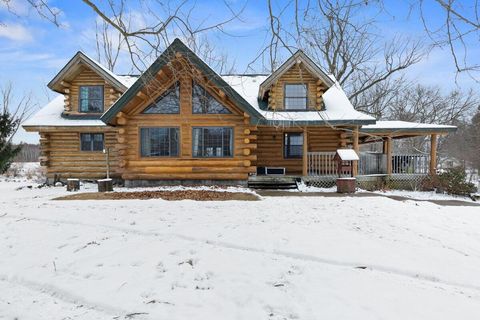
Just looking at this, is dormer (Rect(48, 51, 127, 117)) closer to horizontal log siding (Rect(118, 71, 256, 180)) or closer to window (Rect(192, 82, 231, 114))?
horizontal log siding (Rect(118, 71, 256, 180))

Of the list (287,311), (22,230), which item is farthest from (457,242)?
(22,230)

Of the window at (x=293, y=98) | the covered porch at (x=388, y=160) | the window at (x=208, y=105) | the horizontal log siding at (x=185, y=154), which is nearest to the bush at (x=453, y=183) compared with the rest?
the covered porch at (x=388, y=160)

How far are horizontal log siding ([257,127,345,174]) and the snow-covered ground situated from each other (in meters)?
8.38

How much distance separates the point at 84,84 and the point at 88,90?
36 cm

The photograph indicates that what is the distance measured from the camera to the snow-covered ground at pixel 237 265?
3467 mm

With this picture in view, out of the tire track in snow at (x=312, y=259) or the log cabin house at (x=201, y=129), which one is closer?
the tire track in snow at (x=312, y=259)

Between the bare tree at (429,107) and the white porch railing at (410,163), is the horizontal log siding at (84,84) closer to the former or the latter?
the white porch railing at (410,163)

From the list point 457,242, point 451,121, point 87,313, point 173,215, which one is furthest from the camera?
point 451,121

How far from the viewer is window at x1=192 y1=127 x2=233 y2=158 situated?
46.0 ft

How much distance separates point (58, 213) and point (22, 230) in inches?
61.2

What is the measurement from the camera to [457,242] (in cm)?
606

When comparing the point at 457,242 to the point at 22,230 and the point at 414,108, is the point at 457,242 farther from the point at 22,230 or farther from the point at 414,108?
the point at 414,108

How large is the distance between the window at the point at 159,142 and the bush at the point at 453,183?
1233cm

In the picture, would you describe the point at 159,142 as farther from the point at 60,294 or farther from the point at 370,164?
the point at 370,164
